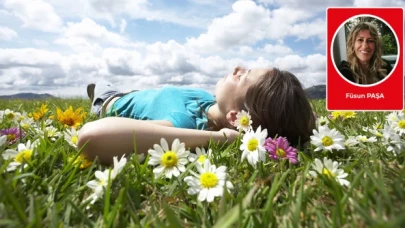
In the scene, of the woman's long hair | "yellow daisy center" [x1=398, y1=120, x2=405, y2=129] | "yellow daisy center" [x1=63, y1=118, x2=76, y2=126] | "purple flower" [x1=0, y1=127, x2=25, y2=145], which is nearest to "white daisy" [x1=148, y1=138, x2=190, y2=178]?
"purple flower" [x1=0, y1=127, x2=25, y2=145]

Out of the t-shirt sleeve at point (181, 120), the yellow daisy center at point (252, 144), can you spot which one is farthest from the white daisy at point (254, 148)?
the t-shirt sleeve at point (181, 120)

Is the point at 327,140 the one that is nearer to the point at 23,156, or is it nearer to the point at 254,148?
the point at 254,148

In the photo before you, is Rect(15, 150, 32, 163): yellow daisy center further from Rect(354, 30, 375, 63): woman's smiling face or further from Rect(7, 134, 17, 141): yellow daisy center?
Rect(354, 30, 375, 63): woman's smiling face

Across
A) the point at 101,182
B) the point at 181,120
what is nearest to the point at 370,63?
the point at 181,120

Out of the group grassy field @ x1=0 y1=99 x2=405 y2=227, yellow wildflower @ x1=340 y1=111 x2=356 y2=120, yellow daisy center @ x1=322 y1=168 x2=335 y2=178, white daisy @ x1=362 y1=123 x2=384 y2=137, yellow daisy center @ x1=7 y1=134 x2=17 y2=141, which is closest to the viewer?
grassy field @ x1=0 y1=99 x2=405 y2=227

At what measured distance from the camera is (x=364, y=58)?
345 centimetres

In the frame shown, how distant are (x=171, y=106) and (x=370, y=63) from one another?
6.51 feet

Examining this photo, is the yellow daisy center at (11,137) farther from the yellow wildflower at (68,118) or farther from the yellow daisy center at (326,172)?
the yellow daisy center at (326,172)

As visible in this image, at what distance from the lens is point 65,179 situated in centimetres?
127

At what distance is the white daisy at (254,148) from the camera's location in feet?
4.69

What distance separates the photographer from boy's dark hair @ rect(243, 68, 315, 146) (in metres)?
2.33

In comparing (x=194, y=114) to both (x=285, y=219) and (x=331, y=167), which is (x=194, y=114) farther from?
(x=285, y=219)

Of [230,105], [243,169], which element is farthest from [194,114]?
[243,169]

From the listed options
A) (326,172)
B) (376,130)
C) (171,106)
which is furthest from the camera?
(171,106)
